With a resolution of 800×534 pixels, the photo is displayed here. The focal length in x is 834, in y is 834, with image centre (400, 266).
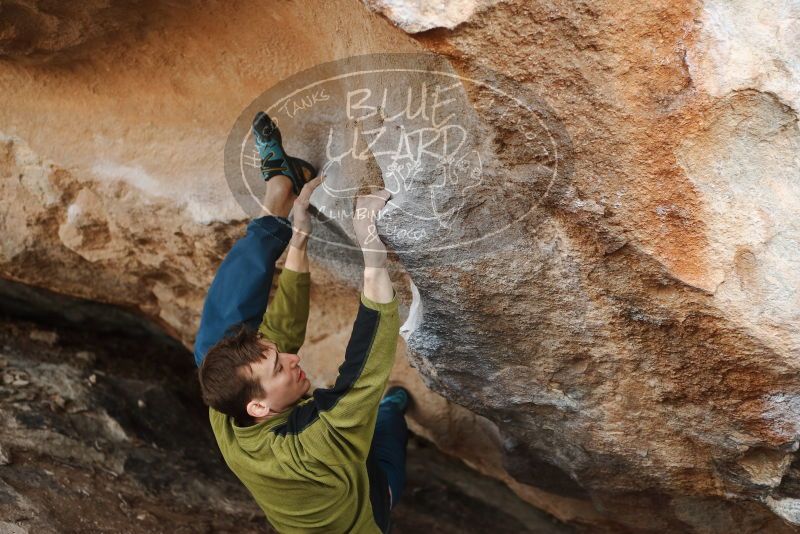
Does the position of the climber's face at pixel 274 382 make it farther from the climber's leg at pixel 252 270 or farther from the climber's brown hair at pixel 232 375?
the climber's leg at pixel 252 270

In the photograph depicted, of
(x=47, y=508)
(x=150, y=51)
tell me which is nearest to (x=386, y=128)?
(x=150, y=51)

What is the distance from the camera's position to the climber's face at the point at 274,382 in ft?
4.66

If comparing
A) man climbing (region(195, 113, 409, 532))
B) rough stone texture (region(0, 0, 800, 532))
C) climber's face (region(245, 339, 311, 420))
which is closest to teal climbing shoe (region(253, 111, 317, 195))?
man climbing (region(195, 113, 409, 532))

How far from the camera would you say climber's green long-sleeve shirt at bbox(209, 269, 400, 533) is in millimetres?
1329

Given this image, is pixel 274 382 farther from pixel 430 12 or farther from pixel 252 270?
pixel 430 12

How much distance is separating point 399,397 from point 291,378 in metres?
0.65

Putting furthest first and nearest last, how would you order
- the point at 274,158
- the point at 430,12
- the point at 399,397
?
the point at 399,397 < the point at 274,158 < the point at 430,12

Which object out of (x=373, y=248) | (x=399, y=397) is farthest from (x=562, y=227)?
(x=399, y=397)

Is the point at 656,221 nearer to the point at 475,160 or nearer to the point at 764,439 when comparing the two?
the point at 475,160

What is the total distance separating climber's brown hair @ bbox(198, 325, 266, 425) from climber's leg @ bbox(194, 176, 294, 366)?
0.68ft

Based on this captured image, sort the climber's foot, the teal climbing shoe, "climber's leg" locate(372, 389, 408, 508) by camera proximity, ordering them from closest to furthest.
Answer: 1. the teal climbing shoe
2. "climber's leg" locate(372, 389, 408, 508)
3. the climber's foot

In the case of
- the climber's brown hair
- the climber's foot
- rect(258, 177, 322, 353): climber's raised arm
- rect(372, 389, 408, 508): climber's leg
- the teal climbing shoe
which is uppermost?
the teal climbing shoe

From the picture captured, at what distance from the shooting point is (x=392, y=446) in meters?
1.82

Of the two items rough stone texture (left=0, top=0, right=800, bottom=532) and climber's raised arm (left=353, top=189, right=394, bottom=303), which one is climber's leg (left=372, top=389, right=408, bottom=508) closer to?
rough stone texture (left=0, top=0, right=800, bottom=532)
